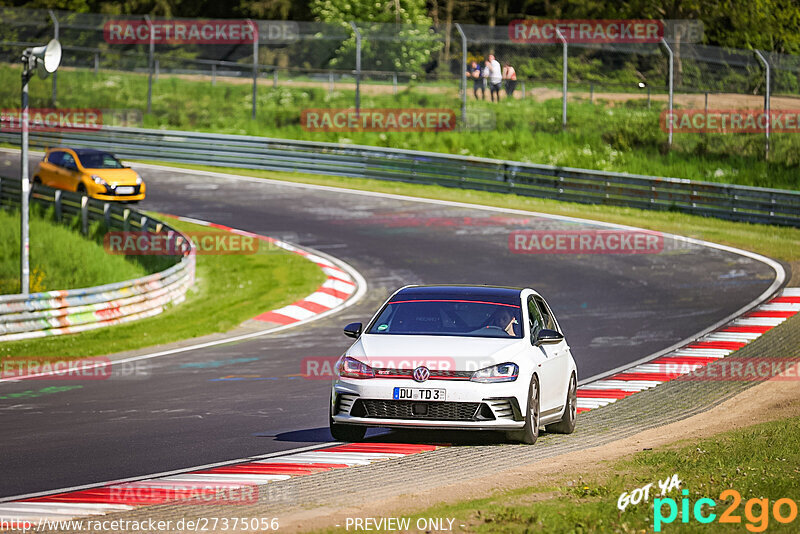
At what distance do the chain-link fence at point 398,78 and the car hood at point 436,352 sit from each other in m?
22.8

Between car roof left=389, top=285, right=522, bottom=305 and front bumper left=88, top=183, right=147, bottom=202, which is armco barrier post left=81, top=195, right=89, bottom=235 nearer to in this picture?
front bumper left=88, top=183, right=147, bottom=202

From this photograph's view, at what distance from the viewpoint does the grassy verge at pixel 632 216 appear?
2734cm

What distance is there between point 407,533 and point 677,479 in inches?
94.6

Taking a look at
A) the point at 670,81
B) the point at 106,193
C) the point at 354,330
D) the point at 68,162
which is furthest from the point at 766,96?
the point at 354,330

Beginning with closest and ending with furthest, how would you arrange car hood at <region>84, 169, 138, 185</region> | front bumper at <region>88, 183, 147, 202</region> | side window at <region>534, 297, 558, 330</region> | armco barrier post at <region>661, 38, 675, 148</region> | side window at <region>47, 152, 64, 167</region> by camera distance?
side window at <region>534, 297, 558, 330</region> < armco barrier post at <region>661, 38, 675, 148</region> < front bumper at <region>88, 183, 147, 202</region> < car hood at <region>84, 169, 138, 185</region> < side window at <region>47, 152, 64, 167</region>

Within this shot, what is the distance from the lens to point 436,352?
10.5m

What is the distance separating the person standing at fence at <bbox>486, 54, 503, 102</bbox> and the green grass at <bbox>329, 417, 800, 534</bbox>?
29090mm

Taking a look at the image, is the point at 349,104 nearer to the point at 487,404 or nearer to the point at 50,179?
the point at 50,179

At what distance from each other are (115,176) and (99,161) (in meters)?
1.20

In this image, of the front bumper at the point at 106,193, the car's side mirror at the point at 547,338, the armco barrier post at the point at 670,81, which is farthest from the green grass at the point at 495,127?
the car's side mirror at the point at 547,338

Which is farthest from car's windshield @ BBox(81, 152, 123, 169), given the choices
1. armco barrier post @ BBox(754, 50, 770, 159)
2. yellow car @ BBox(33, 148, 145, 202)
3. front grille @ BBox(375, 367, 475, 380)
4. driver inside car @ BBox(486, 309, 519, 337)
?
A: front grille @ BBox(375, 367, 475, 380)

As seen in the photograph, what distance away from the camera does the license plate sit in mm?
10227

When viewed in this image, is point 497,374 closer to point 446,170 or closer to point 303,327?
point 303,327

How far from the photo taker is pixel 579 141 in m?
37.6
